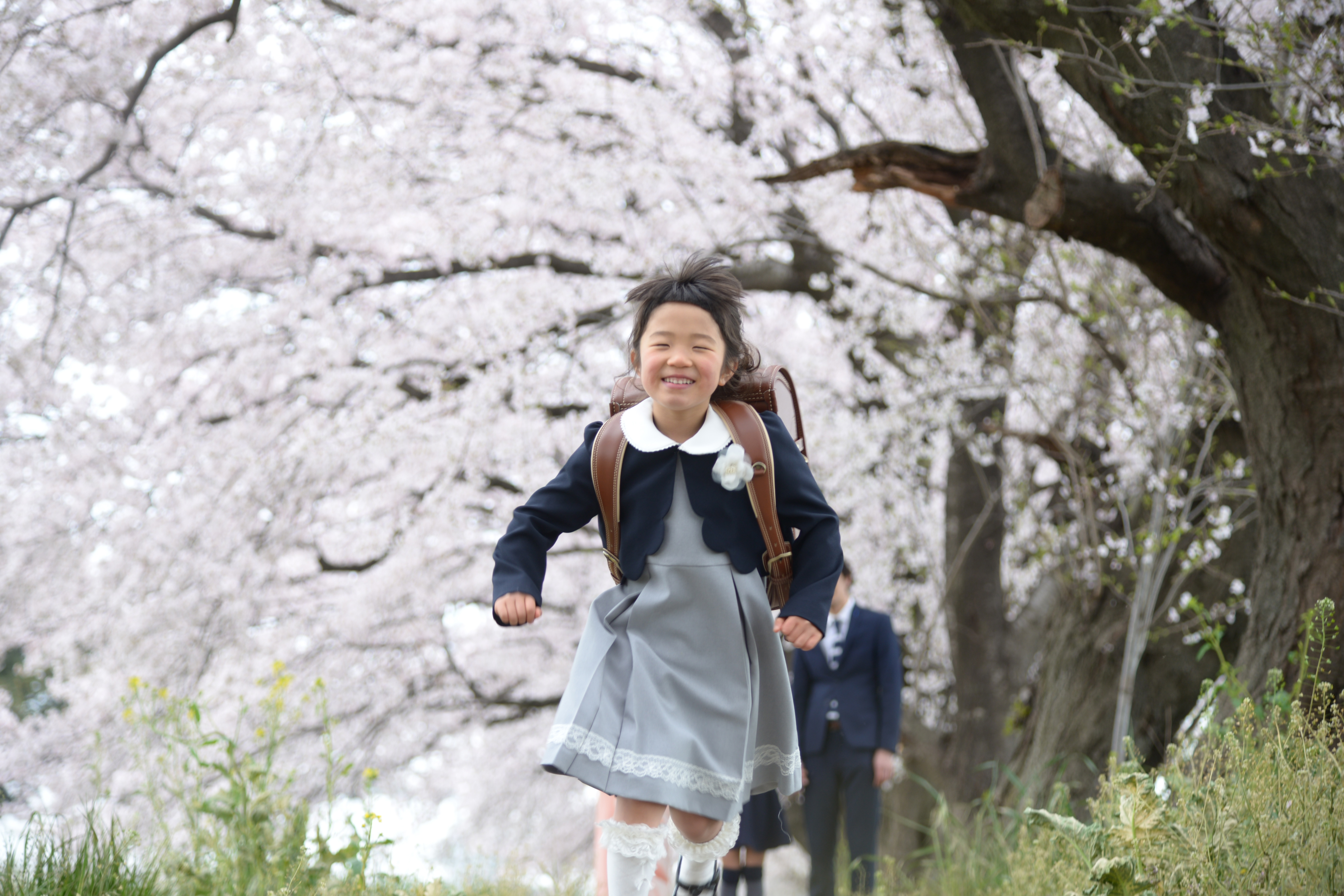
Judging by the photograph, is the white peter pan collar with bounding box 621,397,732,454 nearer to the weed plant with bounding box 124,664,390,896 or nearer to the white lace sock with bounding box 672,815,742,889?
the white lace sock with bounding box 672,815,742,889

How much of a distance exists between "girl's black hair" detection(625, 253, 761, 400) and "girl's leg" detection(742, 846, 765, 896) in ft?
8.42

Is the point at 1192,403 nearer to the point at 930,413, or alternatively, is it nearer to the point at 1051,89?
the point at 930,413

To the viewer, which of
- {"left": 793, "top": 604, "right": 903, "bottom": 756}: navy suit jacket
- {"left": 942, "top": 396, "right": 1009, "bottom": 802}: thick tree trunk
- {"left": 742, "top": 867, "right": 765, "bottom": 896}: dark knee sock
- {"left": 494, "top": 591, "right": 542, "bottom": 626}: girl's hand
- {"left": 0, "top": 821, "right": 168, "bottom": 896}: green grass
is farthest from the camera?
{"left": 942, "top": 396, "right": 1009, "bottom": 802}: thick tree trunk

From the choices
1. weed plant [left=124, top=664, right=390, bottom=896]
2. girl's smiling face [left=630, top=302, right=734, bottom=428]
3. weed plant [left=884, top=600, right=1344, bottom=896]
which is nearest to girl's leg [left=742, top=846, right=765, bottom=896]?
weed plant [left=884, top=600, right=1344, bottom=896]

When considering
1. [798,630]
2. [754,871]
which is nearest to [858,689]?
[754,871]

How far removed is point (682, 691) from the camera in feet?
7.13

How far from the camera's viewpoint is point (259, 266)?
7.14 meters

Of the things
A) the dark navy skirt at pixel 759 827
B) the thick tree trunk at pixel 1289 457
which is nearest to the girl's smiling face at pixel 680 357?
the thick tree trunk at pixel 1289 457

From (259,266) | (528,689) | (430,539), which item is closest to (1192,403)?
(430,539)

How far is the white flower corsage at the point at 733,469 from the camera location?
2229 millimetres

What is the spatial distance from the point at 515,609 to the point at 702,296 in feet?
2.73

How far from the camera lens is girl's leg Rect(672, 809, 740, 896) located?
2.18 metres

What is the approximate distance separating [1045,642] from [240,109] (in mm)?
6058

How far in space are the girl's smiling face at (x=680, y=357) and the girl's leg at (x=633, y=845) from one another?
0.88 meters
